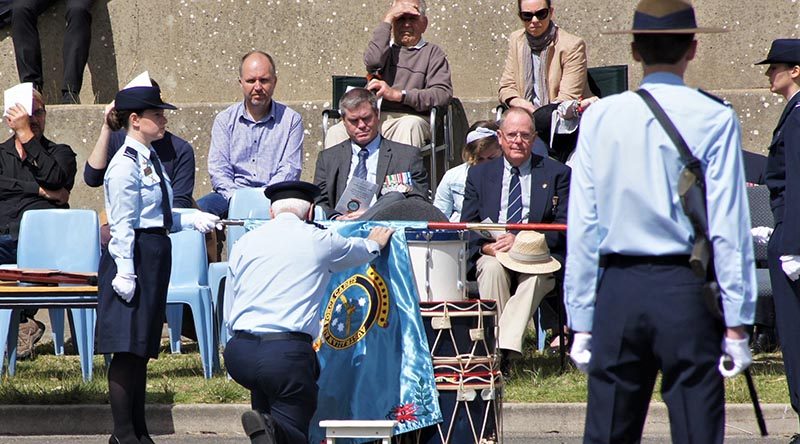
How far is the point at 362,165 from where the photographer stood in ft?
31.4

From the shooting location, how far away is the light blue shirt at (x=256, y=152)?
33.6 ft

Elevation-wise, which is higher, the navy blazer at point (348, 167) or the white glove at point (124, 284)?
the navy blazer at point (348, 167)

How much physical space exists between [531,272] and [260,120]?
2.73 meters

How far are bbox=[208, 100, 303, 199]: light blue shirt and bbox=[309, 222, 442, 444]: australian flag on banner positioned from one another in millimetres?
3256

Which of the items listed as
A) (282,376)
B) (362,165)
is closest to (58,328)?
(362,165)

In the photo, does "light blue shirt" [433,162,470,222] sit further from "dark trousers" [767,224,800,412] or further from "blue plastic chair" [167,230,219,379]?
"dark trousers" [767,224,800,412]

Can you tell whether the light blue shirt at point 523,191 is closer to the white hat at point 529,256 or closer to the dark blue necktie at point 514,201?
the dark blue necktie at point 514,201

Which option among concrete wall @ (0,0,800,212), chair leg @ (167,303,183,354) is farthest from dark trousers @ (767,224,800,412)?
concrete wall @ (0,0,800,212)

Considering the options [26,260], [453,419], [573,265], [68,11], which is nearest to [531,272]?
[453,419]

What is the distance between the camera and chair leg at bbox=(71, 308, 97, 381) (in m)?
8.95

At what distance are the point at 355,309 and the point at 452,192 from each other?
3084 millimetres

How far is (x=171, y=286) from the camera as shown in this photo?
9.33m

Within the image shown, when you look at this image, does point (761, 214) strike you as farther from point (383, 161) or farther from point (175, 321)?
point (175, 321)

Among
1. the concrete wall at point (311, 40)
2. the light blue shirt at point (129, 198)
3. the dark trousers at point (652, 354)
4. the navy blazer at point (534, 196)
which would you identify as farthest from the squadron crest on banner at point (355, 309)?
the concrete wall at point (311, 40)
